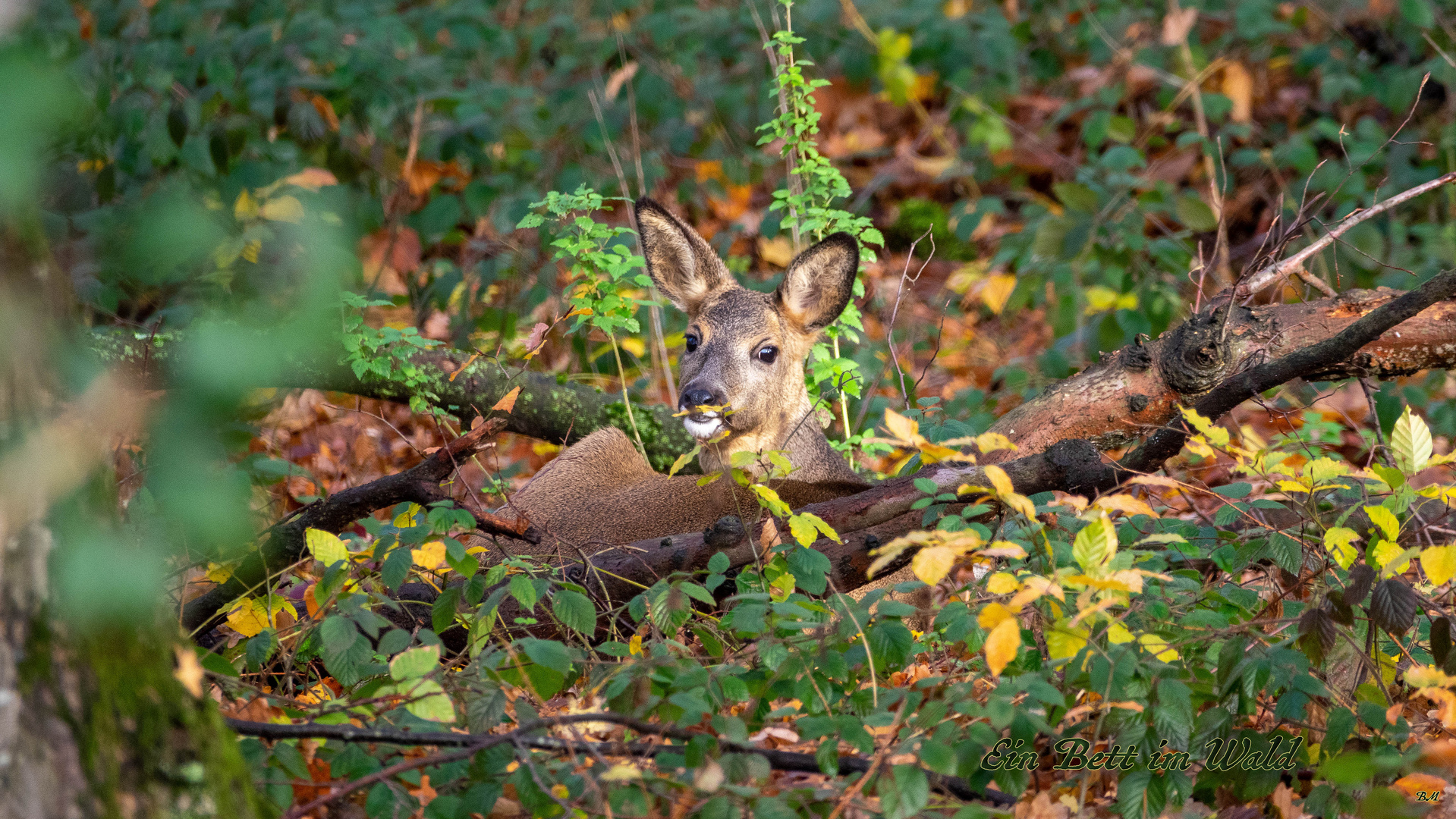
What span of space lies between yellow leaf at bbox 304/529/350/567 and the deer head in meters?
1.72

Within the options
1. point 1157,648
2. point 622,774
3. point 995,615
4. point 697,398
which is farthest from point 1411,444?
point 697,398

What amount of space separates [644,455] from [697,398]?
82 centimetres

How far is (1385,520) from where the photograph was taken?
250 cm

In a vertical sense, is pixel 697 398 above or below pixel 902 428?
below

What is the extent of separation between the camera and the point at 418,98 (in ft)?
24.2

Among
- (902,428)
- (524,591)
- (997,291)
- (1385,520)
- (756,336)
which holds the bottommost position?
(997,291)

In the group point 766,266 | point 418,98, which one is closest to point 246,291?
point 418,98

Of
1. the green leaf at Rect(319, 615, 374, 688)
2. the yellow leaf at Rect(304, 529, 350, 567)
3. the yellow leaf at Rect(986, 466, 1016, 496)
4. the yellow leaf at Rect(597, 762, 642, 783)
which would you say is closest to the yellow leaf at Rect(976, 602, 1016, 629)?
the yellow leaf at Rect(986, 466, 1016, 496)

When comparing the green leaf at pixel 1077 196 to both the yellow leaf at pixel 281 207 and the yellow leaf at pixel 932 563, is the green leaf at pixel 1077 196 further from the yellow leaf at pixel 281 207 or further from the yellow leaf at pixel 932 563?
the yellow leaf at pixel 932 563

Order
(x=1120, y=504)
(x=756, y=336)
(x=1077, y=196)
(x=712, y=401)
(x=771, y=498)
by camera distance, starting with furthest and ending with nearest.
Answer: (x=1077, y=196)
(x=756, y=336)
(x=712, y=401)
(x=771, y=498)
(x=1120, y=504)

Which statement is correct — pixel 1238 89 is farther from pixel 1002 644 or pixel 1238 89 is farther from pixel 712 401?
pixel 1002 644

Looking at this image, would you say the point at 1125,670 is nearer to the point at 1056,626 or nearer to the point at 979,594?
the point at 1056,626

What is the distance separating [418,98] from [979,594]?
5.66m

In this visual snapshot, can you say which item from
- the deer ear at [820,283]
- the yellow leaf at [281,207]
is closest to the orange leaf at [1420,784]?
the deer ear at [820,283]
